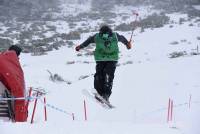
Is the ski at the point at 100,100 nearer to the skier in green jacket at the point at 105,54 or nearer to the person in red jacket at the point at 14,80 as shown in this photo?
the skier in green jacket at the point at 105,54

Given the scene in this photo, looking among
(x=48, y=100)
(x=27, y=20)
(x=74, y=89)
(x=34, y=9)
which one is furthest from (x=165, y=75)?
(x=34, y=9)

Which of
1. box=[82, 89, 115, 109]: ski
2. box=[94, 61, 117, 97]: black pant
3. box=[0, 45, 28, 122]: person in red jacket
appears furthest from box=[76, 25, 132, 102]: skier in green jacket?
box=[0, 45, 28, 122]: person in red jacket

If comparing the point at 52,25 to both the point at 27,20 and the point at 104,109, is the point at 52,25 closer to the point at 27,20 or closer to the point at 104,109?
the point at 27,20

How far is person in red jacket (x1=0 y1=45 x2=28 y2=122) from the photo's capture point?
7348mm

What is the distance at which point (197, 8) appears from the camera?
47.9m

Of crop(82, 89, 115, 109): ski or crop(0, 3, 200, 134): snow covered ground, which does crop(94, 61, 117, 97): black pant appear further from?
crop(0, 3, 200, 134): snow covered ground

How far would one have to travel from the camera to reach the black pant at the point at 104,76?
1096cm

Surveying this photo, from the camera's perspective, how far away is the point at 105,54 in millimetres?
10789

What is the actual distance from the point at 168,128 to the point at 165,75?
7.59 m

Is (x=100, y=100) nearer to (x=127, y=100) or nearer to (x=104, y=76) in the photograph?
(x=104, y=76)

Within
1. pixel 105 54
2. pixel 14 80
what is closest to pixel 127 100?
pixel 105 54

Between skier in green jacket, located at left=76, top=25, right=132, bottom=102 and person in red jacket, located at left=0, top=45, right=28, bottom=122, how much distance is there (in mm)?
3308

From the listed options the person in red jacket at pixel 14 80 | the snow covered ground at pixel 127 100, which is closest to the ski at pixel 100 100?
the snow covered ground at pixel 127 100

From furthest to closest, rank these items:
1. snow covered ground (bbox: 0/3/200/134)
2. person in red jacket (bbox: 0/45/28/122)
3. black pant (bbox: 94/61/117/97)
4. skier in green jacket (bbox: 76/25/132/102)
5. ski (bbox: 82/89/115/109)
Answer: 1. black pant (bbox: 94/61/117/97)
2. ski (bbox: 82/89/115/109)
3. skier in green jacket (bbox: 76/25/132/102)
4. person in red jacket (bbox: 0/45/28/122)
5. snow covered ground (bbox: 0/3/200/134)
